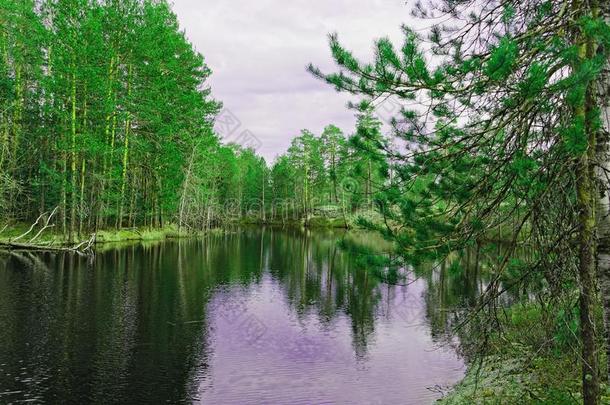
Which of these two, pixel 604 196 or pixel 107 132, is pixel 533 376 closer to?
pixel 604 196

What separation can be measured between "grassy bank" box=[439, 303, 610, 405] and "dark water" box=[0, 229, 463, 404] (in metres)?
1.35

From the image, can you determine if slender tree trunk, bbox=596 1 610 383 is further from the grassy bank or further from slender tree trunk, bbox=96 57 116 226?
slender tree trunk, bbox=96 57 116 226

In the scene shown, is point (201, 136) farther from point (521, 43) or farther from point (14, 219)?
point (521, 43)

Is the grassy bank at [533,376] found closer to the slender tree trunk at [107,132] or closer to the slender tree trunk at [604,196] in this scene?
the slender tree trunk at [604,196]

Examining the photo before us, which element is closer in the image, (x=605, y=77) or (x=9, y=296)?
(x=605, y=77)

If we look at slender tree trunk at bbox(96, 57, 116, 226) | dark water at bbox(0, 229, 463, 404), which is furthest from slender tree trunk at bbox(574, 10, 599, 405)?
slender tree trunk at bbox(96, 57, 116, 226)

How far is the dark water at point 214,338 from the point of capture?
11.4 m

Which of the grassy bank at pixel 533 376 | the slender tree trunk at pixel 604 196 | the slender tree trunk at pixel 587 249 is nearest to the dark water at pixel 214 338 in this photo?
the grassy bank at pixel 533 376

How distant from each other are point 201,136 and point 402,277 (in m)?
47.9

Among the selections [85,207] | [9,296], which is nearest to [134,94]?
[85,207]

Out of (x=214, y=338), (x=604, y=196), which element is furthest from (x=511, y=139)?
(x=214, y=338)

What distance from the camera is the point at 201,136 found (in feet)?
169

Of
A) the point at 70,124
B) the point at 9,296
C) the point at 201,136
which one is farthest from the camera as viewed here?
→ the point at 201,136

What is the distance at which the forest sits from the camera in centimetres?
555
